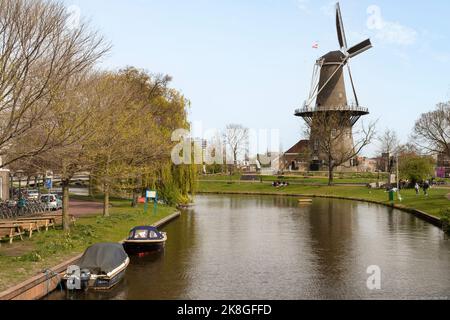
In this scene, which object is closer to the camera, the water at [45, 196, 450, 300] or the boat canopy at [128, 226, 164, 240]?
the water at [45, 196, 450, 300]

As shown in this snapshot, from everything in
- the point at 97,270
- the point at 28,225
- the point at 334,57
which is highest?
the point at 334,57

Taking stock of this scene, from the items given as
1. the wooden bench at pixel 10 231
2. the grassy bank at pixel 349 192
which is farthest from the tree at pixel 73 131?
the grassy bank at pixel 349 192

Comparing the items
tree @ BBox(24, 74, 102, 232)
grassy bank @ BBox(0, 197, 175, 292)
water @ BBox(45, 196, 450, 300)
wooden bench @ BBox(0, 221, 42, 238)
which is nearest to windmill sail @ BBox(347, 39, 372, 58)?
water @ BBox(45, 196, 450, 300)

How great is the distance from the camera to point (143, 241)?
2459 cm

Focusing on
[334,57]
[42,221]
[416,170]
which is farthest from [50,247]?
[334,57]

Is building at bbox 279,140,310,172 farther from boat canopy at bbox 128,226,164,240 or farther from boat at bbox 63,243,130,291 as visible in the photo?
boat at bbox 63,243,130,291

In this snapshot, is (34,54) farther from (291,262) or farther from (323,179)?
(323,179)

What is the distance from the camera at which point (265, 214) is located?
46531mm

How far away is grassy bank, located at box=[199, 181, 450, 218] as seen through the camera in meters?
46.4

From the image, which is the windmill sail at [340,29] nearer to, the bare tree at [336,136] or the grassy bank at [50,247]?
the bare tree at [336,136]

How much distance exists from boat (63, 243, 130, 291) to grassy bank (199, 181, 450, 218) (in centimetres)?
2742

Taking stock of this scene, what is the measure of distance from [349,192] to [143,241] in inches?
1985
